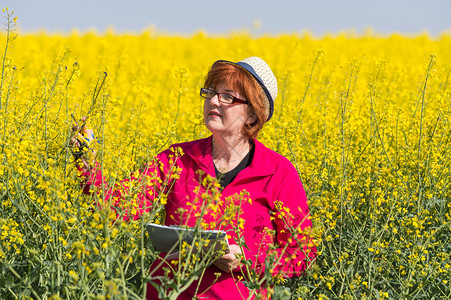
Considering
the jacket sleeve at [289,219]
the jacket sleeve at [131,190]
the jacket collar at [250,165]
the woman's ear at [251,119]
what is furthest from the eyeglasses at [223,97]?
the jacket sleeve at [131,190]

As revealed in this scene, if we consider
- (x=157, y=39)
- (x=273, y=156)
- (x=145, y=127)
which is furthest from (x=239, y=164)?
(x=157, y=39)

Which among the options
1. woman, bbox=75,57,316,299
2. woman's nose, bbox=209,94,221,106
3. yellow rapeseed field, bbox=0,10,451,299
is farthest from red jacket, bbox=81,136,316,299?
woman's nose, bbox=209,94,221,106

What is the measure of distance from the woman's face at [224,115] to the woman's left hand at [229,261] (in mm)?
588

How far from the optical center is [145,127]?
4781mm

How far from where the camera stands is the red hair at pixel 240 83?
2.81 m

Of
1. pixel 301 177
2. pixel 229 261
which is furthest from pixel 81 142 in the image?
pixel 301 177

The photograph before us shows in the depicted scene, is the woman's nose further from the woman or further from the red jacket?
the red jacket

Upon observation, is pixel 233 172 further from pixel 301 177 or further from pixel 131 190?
pixel 301 177

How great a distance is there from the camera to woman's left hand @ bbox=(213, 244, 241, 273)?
2.33 metres

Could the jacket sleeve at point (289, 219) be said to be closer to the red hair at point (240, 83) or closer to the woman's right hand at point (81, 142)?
the red hair at point (240, 83)

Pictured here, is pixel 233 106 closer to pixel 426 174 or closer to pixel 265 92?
pixel 265 92

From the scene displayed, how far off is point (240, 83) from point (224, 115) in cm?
16

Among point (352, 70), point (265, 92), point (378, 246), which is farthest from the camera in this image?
point (352, 70)

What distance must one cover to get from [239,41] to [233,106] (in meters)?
9.97
